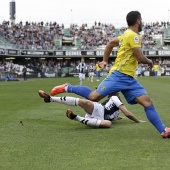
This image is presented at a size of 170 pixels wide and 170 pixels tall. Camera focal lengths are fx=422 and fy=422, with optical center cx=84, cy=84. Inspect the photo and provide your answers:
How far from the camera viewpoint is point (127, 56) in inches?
307

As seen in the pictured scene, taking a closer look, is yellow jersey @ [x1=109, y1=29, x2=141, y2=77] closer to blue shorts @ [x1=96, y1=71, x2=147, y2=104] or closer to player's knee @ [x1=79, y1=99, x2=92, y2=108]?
blue shorts @ [x1=96, y1=71, x2=147, y2=104]

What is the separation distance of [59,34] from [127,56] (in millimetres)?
73859

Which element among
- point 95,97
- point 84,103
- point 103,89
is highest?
point 103,89

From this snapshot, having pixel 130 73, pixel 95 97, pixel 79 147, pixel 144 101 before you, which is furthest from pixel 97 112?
pixel 79 147

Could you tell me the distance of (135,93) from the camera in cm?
765

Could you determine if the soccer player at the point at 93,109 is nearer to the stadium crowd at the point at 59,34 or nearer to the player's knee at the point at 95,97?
the player's knee at the point at 95,97

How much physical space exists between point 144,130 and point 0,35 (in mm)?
59430

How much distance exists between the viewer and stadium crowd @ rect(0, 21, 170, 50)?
240 feet

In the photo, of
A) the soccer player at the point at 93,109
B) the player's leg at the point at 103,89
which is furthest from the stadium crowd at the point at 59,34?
the player's leg at the point at 103,89

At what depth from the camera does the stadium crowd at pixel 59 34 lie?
240ft

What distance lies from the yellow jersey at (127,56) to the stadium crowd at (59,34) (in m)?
61.4

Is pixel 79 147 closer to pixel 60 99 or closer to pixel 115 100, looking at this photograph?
pixel 60 99

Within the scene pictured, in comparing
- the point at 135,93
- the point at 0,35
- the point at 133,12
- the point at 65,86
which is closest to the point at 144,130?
the point at 135,93

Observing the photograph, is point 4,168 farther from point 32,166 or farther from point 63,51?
point 63,51
